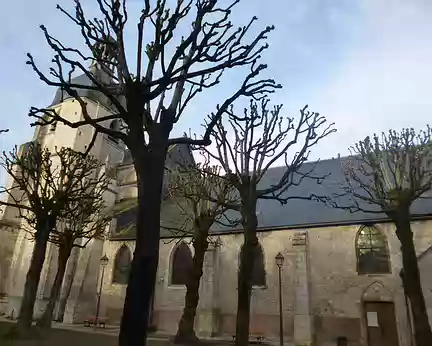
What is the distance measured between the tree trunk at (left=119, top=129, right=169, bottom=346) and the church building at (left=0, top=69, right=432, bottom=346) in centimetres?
686

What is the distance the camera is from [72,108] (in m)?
28.3

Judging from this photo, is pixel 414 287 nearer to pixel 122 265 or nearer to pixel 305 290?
pixel 305 290

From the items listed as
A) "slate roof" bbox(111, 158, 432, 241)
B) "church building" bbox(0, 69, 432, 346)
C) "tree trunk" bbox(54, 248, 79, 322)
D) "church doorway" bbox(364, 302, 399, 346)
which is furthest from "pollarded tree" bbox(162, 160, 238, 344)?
"tree trunk" bbox(54, 248, 79, 322)

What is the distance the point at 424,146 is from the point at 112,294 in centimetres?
1844

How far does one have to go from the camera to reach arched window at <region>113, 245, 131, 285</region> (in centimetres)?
2283

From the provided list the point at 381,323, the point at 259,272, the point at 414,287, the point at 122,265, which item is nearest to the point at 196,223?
the point at 259,272

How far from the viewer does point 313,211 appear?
19375mm

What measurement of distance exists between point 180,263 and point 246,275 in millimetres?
11965

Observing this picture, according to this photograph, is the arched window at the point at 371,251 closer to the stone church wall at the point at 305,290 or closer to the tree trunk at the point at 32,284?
the stone church wall at the point at 305,290

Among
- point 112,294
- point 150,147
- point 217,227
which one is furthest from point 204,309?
point 150,147

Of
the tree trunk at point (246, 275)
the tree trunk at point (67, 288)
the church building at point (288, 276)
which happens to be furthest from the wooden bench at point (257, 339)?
the tree trunk at point (67, 288)

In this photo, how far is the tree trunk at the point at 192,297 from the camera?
13.7 meters

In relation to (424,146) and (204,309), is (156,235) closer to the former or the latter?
(424,146)

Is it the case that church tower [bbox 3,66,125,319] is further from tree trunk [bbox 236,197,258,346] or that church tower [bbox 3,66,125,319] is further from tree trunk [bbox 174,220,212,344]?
tree trunk [bbox 236,197,258,346]
